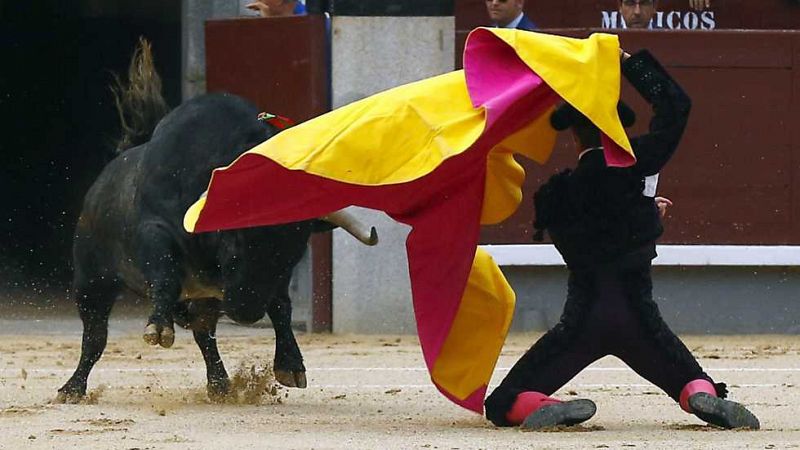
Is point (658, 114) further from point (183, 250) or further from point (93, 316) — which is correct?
point (93, 316)

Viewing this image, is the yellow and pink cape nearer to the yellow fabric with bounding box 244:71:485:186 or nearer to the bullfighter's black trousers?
the yellow fabric with bounding box 244:71:485:186

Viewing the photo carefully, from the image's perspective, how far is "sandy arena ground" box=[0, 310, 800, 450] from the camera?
5.73 meters

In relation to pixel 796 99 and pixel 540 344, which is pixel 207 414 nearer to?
pixel 540 344

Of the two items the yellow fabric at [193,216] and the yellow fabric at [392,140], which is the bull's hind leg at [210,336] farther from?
the yellow fabric at [392,140]

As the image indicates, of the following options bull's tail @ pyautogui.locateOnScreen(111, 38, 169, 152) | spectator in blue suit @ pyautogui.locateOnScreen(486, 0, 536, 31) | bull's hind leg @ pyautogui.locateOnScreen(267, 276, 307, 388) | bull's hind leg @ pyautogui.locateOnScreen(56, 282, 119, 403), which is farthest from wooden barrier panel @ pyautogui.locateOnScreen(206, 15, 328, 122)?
bull's hind leg @ pyautogui.locateOnScreen(267, 276, 307, 388)

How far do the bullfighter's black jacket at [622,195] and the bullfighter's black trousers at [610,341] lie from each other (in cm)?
6

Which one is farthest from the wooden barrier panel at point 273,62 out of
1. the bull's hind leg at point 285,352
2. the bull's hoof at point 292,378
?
the bull's hoof at point 292,378

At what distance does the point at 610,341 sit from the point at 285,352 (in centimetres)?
161

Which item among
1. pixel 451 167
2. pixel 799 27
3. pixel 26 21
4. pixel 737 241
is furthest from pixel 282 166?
pixel 26 21

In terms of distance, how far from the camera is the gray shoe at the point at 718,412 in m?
5.81

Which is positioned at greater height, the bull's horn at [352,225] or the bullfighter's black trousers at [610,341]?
the bull's horn at [352,225]

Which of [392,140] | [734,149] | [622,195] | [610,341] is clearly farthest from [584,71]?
[734,149]

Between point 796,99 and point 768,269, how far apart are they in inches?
33.5

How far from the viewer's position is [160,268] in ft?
22.9
